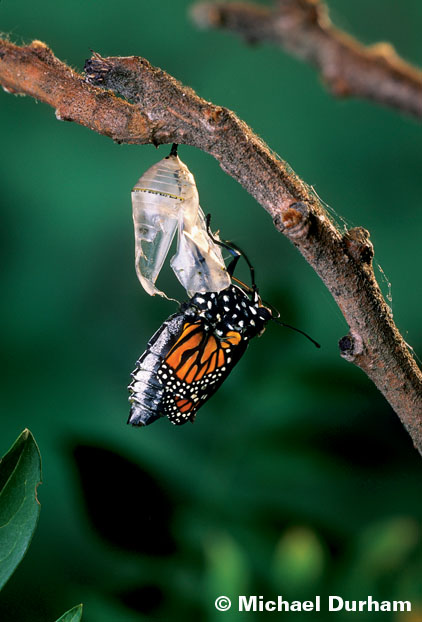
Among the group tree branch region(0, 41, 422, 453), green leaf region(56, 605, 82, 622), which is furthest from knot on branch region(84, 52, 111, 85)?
green leaf region(56, 605, 82, 622)

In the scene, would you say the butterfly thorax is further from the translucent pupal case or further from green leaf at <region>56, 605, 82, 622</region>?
green leaf at <region>56, 605, 82, 622</region>

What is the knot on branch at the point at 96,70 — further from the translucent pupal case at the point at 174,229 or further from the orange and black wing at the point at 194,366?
the orange and black wing at the point at 194,366

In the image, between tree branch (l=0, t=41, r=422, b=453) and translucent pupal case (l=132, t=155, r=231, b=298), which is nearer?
tree branch (l=0, t=41, r=422, b=453)

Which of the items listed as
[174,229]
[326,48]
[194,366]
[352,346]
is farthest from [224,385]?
[326,48]

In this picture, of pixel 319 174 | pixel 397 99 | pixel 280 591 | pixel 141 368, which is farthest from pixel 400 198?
pixel 397 99

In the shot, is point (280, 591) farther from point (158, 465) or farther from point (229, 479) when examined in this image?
point (158, 465)
